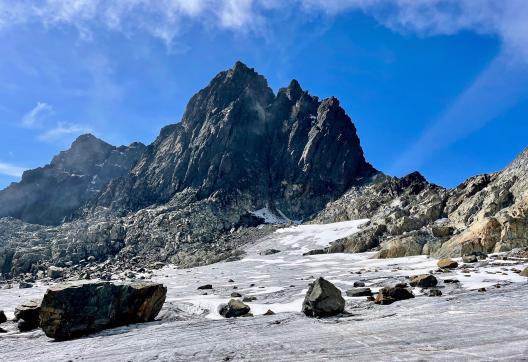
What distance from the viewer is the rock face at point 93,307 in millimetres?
21266

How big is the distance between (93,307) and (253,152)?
151 m

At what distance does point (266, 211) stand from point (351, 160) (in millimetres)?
40361

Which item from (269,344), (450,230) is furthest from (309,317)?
(450,230)

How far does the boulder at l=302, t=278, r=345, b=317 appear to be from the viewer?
68.6ft

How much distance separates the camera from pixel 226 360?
47.2 feet

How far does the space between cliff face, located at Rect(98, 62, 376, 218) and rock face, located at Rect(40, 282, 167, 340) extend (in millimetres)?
124540

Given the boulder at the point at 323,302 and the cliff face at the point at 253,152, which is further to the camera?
the cliff face at the point at 253,152

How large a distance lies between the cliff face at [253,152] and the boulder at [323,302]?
12536 cm

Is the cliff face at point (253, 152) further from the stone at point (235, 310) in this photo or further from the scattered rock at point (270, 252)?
the stone at point (235, 310)

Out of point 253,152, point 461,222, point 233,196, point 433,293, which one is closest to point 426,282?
point 433,293

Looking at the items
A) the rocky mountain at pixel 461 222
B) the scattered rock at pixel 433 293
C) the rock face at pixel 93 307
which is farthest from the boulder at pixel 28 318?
the rocky mountain at pixel 461 222

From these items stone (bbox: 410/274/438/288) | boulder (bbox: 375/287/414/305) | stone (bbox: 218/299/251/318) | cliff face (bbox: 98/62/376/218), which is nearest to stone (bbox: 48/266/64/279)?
stone (bbox: 218/299/251/318)

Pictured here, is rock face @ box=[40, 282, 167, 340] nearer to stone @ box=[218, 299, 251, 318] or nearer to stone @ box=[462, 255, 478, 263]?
stone @ box=[218, 299, 251, 318]

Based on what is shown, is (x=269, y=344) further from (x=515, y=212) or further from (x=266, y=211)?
(x=266, y=211)
